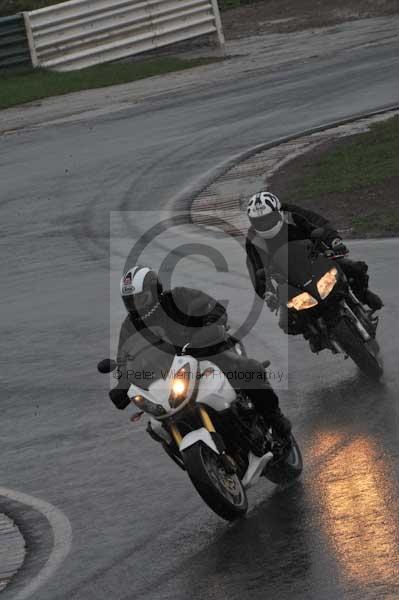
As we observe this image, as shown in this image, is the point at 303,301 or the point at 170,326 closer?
the point at 170,326

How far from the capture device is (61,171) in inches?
915

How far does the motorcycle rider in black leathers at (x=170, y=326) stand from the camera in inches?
330

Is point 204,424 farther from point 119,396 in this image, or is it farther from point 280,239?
point 280,239

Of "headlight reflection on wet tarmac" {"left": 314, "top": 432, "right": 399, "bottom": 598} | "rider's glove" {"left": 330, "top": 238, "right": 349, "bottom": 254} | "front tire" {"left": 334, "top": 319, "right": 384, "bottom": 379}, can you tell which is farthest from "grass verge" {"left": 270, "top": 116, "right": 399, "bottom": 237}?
"headlight reflection on wet tarmac" {"left": 314, "top": 432, "right": 399, "bottom": 598}

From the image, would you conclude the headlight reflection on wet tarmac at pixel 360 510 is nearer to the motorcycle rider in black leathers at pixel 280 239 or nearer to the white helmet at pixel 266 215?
the motorcycle rider in black leathers at pixel 280 239

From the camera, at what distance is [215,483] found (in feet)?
25.7

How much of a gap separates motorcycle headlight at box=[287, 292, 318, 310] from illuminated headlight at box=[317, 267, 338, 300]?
94 millimetres

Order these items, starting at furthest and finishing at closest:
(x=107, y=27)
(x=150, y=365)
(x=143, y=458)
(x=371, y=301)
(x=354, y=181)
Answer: (x=107, y=27) < (x=354, y=181) < (x=371, y=301) < (x=143, y=458) < (x=150, y=365)

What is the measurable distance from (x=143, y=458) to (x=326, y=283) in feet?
7.31

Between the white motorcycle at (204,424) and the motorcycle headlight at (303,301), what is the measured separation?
2.28m

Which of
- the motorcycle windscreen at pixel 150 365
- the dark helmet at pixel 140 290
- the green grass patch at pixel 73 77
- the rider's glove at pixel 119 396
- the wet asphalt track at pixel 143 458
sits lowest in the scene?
the green grass patch at pixel 73 77

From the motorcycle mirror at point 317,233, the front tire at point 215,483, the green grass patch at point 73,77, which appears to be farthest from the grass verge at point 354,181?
the green grass patch at point 73,77

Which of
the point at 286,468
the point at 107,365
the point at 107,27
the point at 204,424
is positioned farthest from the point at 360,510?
the point at 107,27

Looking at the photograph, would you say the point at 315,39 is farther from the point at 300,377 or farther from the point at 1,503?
the point at 1,503
